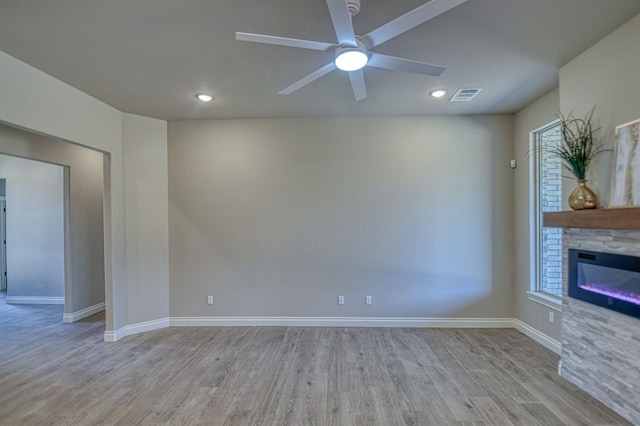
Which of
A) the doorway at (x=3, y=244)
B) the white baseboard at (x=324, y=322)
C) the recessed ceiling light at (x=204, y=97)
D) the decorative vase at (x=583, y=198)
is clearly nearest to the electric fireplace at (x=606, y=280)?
the decorative vase at (x=583, y=198)

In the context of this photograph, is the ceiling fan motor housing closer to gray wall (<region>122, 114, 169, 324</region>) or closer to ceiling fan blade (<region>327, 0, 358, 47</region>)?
ceiling fan blade (<region>327, 0, 358, 47</region>)

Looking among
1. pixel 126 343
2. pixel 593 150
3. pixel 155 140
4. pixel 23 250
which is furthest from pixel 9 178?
pixel 593 150

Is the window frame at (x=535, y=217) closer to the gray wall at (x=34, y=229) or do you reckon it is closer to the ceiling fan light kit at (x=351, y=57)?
the ceiling fan light kit at (x=351, y=57)

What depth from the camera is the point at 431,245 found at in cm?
437

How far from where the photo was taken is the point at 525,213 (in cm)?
405

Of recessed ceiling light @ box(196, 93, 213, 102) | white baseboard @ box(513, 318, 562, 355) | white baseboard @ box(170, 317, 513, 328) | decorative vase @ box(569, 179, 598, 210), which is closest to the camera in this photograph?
decorative vase @ box(569, 179, 598, 210)

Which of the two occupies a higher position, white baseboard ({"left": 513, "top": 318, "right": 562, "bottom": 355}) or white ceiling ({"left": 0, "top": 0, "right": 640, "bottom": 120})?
white ceiling ({"left": 0, "top": 0, "right": 640, "bottom": 120})

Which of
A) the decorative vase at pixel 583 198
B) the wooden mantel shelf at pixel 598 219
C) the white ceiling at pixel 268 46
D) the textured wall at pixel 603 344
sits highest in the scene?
the white ceiling at pixel 268 46

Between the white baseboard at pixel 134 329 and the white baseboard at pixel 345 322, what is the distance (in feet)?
0.45

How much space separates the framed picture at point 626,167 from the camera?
2277 mm

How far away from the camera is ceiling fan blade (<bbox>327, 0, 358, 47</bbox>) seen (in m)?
1.55

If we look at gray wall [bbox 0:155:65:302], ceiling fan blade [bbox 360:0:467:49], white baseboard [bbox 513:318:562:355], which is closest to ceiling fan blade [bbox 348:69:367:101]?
ceiling fan blade [bbox 360:0:467:49]

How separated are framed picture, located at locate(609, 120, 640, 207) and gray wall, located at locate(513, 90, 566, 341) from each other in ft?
4.33

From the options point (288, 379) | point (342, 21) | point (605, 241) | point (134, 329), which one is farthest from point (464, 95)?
point (134, 329)
